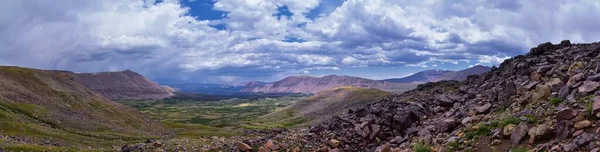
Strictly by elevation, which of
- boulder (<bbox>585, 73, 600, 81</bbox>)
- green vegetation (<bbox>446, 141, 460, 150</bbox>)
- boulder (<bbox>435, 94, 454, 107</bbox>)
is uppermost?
boulder (<bbox>585, 73, 600, 81</bbox>)

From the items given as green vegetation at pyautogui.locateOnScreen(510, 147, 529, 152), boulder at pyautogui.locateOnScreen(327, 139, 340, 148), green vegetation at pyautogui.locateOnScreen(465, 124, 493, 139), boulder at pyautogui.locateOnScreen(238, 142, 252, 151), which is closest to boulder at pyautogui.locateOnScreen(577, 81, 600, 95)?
green vegetation at pyautogui.locateOnScreen(465, 124, 493, 139)

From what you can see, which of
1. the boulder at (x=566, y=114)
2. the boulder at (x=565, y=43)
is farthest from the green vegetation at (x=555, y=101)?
the boulder at (x=565, y=43)

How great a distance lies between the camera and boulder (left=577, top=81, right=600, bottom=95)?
2192 cm

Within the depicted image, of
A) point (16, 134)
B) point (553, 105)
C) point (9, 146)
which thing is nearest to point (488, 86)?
point (553, 105)

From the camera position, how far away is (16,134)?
6900 centimetres

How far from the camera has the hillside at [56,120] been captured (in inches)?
2817

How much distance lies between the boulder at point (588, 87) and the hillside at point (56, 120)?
54.1 meters

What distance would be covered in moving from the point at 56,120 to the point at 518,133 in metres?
97.4

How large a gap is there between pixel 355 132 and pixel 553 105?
14.1m

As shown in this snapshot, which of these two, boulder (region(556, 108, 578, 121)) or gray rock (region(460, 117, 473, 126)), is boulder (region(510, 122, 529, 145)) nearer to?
boulder (region(556, 108, 578, 121))

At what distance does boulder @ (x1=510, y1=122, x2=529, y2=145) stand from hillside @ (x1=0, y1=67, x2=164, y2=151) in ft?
168

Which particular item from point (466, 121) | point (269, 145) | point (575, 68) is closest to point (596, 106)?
point (466, 121)

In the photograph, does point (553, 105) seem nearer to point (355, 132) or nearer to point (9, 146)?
point (355, 132)

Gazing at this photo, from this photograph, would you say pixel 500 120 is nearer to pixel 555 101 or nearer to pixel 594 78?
pixel 555 101
